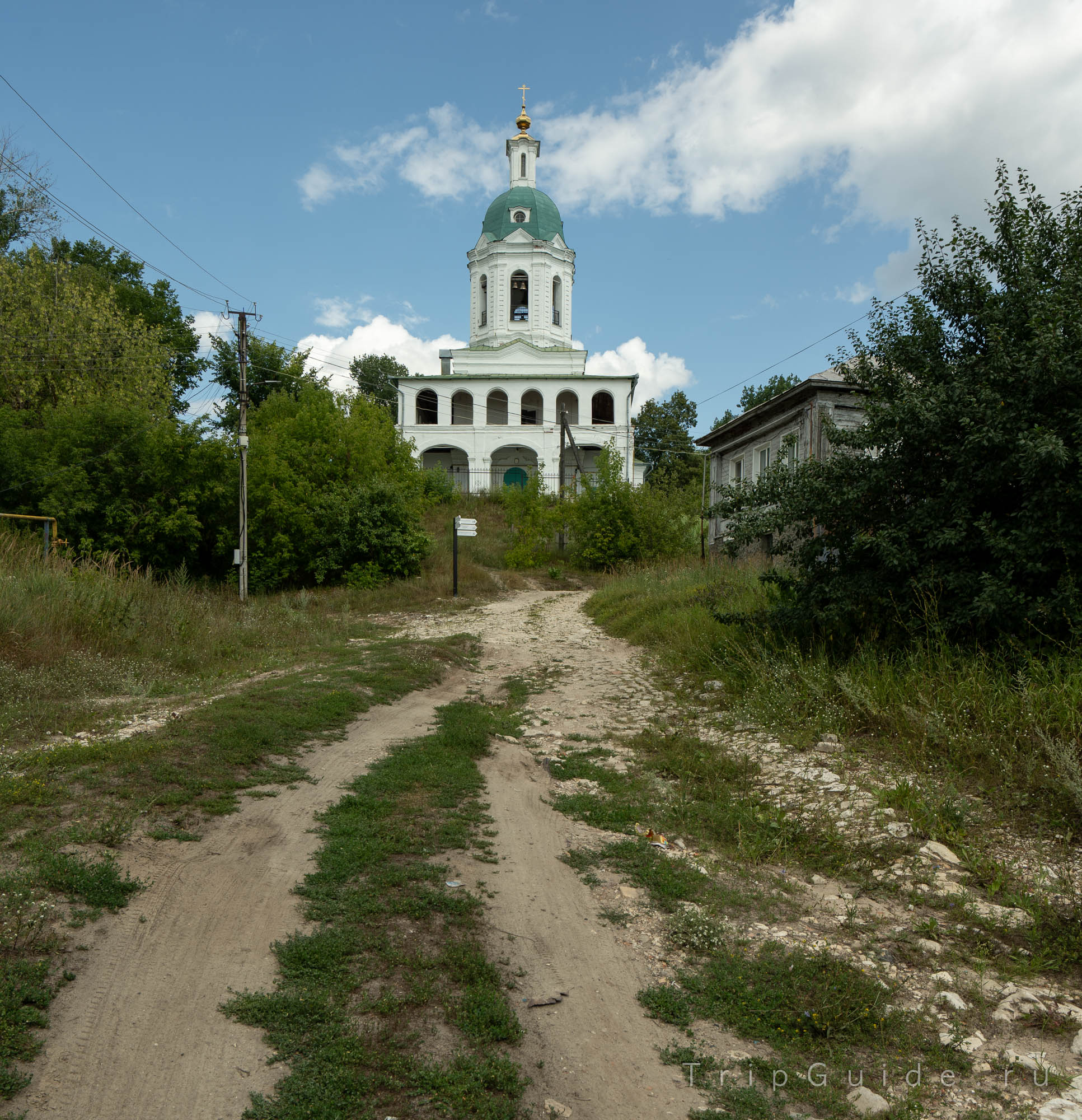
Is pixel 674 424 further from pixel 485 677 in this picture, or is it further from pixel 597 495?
pixel 485 677

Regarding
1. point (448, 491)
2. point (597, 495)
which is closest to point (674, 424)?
point (448, 491)

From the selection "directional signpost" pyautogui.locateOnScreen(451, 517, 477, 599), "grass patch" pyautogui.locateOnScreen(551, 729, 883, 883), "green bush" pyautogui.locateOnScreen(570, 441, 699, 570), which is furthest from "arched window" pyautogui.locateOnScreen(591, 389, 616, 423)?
"grass patch" pyautogui.locateOnScreen(551, 729, 883, 883)

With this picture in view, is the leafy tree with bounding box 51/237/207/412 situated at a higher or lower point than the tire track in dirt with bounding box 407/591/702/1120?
higher

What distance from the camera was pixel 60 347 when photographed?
2633 cm

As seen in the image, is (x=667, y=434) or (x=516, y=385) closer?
(x=516, y=385)

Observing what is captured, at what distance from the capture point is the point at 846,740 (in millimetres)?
7348

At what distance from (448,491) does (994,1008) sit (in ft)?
116

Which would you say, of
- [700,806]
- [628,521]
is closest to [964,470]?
[700,806]

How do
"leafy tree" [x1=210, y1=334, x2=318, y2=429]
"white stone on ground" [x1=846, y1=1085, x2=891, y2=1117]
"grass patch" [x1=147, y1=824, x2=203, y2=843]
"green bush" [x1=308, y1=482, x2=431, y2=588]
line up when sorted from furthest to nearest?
"leafy tree" [x1=210, y1=334, x2=318, y2=429]
"green bush" [x1=308, y1=482, x2=431, y2=588]
"grass patch" [x1=147, y1=824, x2=203, y2=843]
"white stone on ground" [x1=846, y1=1085, x2=891, y2=1117]

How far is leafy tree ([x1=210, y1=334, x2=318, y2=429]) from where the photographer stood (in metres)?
42.2

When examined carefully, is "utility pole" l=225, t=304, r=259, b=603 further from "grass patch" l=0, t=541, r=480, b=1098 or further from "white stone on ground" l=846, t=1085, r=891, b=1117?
"white stone on ground" l=846, t=1085, r=891, b=1117

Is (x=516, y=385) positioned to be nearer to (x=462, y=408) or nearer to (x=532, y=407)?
(x=532, y=407)

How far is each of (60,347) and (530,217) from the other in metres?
29.2

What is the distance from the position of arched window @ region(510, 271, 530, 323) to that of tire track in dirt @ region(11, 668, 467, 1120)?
46.2 meters
